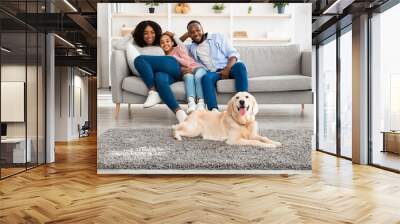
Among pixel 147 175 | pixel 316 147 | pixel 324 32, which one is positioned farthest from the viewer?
pixel 316 147

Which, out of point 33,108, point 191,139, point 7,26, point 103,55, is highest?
point 7,26

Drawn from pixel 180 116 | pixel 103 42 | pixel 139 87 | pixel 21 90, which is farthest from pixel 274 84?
pixel 21 90

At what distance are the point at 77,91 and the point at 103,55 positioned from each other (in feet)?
34.8

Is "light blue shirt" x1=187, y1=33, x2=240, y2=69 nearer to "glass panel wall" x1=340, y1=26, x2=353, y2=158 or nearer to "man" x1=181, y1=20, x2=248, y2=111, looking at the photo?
"man" x1=181, y1=20, x2=248, y2=111

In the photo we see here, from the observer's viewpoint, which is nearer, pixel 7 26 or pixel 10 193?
pixel 10 193

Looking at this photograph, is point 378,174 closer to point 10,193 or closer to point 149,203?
point 149,203

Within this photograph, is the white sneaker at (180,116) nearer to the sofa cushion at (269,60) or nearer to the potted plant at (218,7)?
the sofa cushion at (269,60)

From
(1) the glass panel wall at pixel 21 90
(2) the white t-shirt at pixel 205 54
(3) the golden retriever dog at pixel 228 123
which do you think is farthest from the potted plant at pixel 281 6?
(1) the glass panel wall at pixel 21 90

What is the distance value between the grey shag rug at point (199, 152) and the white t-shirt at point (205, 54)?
98cm

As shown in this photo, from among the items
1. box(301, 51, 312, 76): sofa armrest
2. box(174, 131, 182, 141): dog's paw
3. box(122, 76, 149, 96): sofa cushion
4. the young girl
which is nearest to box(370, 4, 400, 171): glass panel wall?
box(301, 51, 312, 76): sofa armrest

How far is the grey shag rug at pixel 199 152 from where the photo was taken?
5.60m

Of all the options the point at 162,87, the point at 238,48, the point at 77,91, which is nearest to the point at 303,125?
the point at 238,48

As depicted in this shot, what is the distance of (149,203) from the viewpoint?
162 inches

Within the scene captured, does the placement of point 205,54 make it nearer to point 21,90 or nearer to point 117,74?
point 117,74
